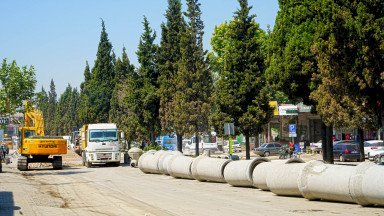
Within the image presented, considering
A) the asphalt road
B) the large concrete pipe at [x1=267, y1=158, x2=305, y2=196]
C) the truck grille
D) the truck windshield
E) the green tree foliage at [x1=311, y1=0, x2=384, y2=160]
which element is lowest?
the asphalt road

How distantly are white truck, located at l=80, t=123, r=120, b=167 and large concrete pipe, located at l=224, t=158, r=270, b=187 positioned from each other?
72.5 ft

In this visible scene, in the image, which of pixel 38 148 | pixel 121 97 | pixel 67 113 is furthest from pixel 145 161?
pixel 67 113

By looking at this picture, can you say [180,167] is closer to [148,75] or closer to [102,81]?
[148,75]

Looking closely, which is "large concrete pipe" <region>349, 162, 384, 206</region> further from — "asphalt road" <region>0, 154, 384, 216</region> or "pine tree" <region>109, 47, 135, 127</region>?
"pine tree" <region>109, 47, 135, 127</region>

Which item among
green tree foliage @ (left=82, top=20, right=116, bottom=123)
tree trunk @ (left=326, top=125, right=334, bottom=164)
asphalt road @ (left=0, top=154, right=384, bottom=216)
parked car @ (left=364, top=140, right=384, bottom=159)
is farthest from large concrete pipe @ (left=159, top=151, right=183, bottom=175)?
green tree foliage @ (left=82, top=20, right=116, bottom=123)

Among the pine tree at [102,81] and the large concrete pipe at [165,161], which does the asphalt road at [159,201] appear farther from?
the pine tree at [102,81]

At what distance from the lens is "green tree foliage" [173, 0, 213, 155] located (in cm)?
5506

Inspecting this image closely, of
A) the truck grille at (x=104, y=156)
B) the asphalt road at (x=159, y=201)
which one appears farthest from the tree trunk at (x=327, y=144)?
the truck grille at (x=104, y=156)

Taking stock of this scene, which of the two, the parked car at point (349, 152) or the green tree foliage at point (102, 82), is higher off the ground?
the green tree foliage at point (102, 82)

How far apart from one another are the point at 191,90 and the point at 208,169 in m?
27.7

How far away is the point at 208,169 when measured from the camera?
90.9 ft

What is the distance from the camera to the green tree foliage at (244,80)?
46.8 metres

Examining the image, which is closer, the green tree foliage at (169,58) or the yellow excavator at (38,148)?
the yellow excavator at (38,148)

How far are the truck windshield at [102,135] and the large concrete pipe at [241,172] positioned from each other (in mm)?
22095
